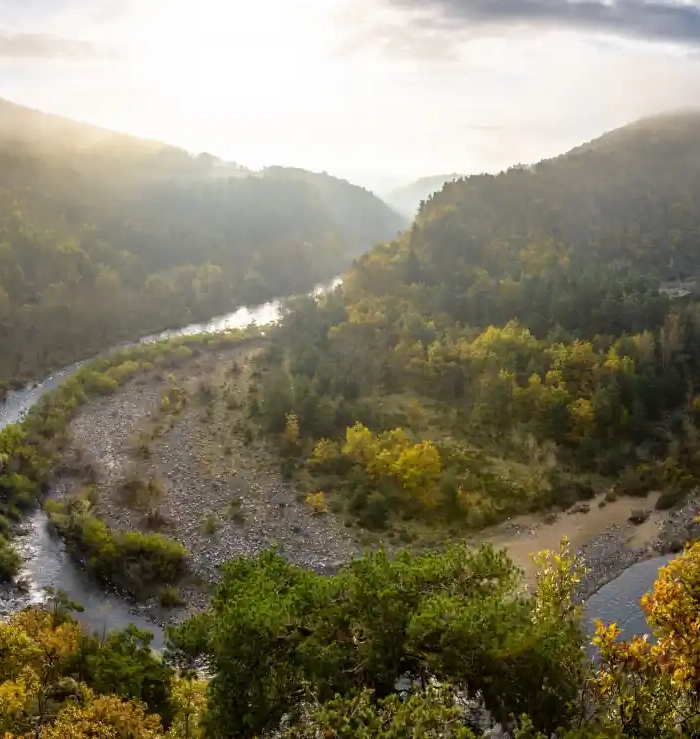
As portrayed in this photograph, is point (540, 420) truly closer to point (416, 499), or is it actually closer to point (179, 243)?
point (416, 499)

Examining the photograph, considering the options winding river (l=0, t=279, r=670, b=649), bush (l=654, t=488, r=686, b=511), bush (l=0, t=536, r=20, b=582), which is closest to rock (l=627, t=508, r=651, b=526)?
bush (l=654, t=488, r=686, b=511)

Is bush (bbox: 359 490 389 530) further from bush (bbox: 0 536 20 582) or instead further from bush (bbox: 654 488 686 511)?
bush (bbox: 0 536 20 582)

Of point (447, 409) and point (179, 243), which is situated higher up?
point (179, 243)

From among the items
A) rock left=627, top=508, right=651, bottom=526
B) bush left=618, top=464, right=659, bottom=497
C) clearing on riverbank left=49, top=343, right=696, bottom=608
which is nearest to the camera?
clearing on riverbank left=49, top=343, right=696, bottom=608

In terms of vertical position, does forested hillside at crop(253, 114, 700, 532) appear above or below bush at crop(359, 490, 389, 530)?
above

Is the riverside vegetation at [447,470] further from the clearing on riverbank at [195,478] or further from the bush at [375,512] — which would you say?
the clearing on riverbank at [195,478]

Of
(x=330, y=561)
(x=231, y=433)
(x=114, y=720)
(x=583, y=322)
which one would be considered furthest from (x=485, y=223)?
(x=114, y=720)

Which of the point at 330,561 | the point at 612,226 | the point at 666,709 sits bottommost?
the point at 330,561

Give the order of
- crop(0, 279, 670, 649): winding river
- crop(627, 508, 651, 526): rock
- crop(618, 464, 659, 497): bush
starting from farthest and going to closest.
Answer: crop(618, 464, 659, 497): bush → crop(627, 508, 651, 526): rock → crop(0, 279, 670, 649): winding river
